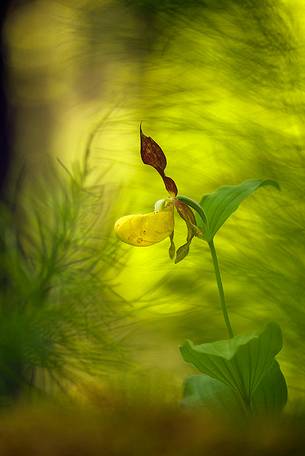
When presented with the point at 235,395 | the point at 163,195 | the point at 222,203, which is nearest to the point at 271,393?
the point at 235,395

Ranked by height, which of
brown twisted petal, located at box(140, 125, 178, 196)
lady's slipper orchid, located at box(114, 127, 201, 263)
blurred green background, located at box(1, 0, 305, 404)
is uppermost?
brown twisted petal, located at box(140, 125, 178, 196)

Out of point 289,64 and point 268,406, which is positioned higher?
point 289,64

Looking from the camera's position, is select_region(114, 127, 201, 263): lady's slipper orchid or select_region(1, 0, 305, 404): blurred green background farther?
select_region(1, 0, 305, 404): blurred green background

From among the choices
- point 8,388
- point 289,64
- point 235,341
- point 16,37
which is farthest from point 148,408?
point 16,37

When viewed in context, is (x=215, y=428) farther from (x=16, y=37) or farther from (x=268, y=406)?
(x=16, y=37)

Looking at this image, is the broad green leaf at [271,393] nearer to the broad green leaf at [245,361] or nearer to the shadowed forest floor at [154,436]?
the broad green leaf at [245,361]

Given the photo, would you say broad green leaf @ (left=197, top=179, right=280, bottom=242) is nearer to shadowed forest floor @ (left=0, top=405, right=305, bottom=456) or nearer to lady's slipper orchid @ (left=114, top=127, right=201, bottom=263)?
lady's slipper orchid @ (left=114, top=127, right=201, bottom=263)

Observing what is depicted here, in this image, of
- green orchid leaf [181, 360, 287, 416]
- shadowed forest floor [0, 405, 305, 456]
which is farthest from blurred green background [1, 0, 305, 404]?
shadowed forest floor [0, 405, 305, 456]
